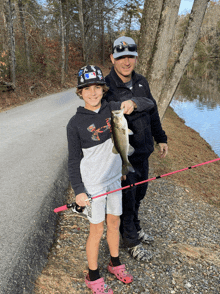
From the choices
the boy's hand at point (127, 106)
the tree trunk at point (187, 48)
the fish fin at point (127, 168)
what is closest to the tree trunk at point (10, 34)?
the tree trunk at point (187, 48)

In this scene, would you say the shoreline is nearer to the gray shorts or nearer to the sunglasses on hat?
the gray shorts

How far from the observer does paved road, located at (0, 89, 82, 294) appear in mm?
2602

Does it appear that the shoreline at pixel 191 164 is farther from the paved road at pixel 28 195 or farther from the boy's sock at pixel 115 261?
the boy's sock at pixel 115 261

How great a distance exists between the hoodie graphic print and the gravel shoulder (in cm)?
123

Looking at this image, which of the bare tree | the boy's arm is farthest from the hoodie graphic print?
the bare tree

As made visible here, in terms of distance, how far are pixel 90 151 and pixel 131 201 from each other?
3.46 ft

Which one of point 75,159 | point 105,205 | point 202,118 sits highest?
point 75,159

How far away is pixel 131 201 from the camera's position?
2967 millimetres

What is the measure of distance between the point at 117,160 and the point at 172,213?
115 inches

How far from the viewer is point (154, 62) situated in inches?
247

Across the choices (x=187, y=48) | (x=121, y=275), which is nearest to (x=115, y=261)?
(x=121, y=275)

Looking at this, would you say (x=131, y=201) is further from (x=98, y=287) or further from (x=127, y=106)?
(x=127, y=106)

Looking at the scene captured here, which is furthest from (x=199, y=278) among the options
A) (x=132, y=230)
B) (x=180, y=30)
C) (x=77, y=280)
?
(x=180, y=30)

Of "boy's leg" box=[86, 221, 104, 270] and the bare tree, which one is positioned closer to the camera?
"boy's leg" box=[86, 221, 104, 270]
